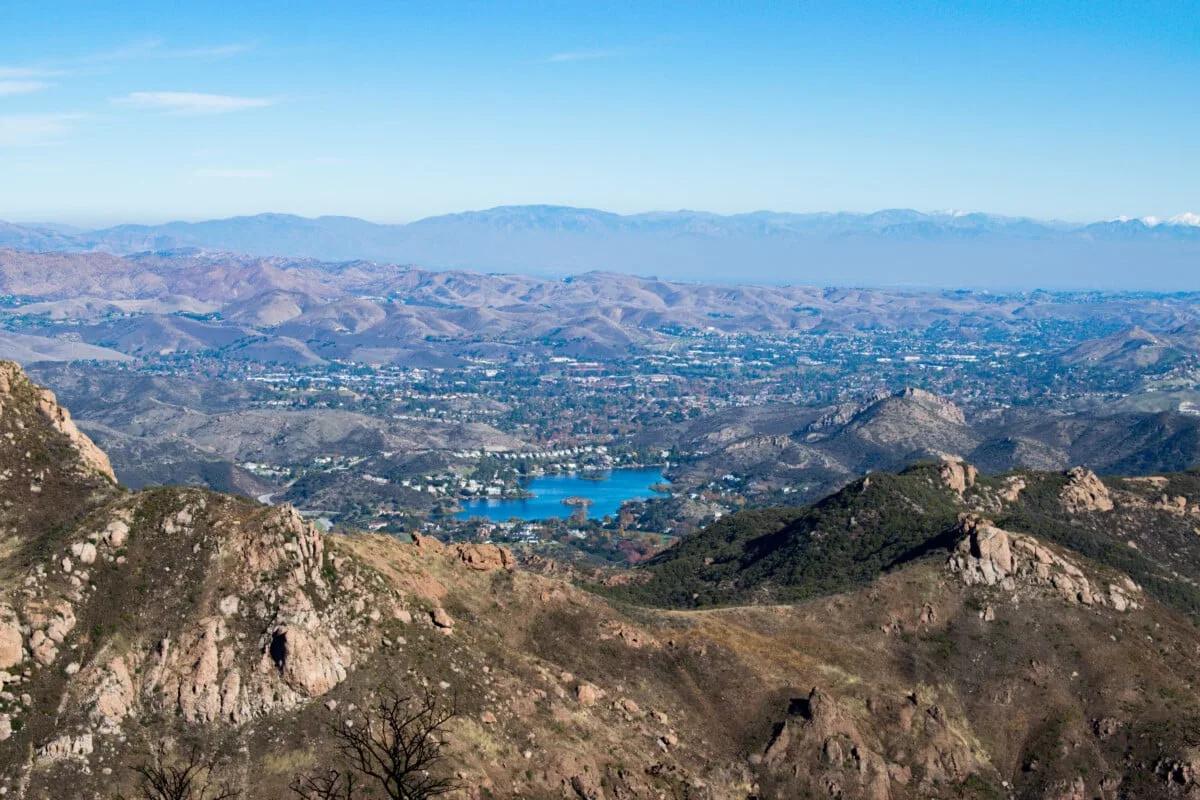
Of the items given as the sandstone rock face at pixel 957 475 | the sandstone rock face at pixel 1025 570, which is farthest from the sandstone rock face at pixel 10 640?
the sandstone rock face at pixel 957 475

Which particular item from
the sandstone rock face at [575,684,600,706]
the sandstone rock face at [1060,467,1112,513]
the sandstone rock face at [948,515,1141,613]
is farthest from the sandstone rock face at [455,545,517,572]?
the sandstone rock face at [1060,467,1112,513]

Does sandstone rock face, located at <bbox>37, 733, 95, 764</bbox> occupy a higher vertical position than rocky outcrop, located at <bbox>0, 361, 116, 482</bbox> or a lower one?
lower

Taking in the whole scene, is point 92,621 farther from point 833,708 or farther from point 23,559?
point 833,708

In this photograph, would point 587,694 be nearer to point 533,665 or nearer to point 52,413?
point 533,665

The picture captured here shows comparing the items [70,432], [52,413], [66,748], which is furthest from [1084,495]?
[66,748]

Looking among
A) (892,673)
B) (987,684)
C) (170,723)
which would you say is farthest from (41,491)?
(987,684)

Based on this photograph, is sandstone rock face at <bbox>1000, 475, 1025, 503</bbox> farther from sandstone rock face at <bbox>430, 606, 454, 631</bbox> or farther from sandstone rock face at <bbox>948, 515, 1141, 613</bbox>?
sandstone rock face at <bbox>430, 606, 454, 631</bbox>
